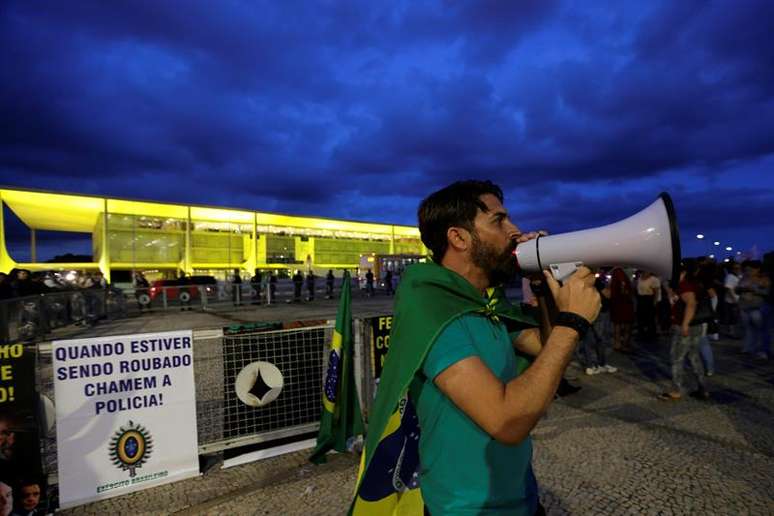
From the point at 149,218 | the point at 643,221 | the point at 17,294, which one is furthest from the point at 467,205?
the point at 149,218

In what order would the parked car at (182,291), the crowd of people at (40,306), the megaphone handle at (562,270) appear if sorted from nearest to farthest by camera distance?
the megaphone handle at (562,270)
the crowd of people at (40,306)
the parked car at (182,291)

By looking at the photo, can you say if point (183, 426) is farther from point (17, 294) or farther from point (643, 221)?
point (17, 294)

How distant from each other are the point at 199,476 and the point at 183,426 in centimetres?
49

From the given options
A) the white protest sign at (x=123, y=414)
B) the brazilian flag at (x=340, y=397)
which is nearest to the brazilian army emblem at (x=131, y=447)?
the white protest sign at (x=123, y=414)

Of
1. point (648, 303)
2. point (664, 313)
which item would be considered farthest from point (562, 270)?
point (664, 313)

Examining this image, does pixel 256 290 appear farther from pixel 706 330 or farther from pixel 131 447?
pixel 706 330

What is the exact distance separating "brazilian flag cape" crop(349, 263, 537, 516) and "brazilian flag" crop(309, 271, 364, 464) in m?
2.40

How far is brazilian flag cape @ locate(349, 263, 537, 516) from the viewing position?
112 centimetres

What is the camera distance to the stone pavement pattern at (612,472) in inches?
123

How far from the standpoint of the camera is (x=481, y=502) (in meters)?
1.19

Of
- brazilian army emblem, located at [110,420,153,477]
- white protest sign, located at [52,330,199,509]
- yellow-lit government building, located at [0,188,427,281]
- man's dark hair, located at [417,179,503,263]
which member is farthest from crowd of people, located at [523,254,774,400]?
yellow-lit government building, located at [0,188,427,281]

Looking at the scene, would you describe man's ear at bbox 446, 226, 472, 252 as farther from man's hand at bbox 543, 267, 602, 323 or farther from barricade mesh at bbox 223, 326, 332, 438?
barricade mesh at bbox 223, 326, 332, 438

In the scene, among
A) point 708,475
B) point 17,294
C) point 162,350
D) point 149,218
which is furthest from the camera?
point 149,218

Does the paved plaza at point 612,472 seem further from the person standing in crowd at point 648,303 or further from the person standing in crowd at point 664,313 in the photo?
the person standing in crowd at point 664,313
